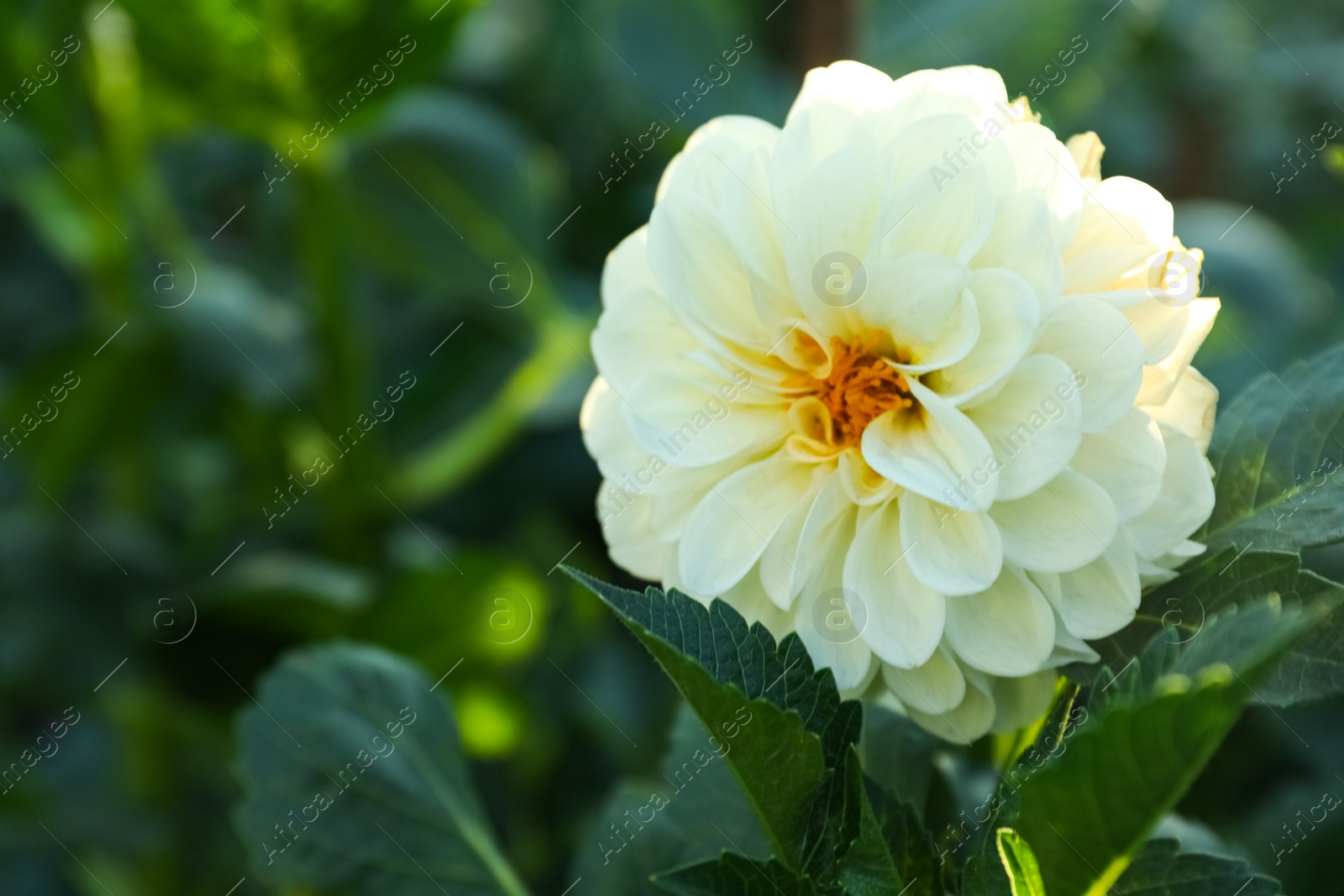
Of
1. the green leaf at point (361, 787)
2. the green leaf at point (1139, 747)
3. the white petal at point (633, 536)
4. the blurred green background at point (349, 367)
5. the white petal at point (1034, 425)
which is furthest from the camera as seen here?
the blurred green background at point (349, 367)

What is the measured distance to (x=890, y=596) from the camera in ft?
1.81

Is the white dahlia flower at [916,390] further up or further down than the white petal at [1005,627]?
further up

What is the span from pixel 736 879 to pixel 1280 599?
26 cm

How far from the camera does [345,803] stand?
0.79 m

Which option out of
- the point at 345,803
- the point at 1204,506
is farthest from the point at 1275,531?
the point at 345,803

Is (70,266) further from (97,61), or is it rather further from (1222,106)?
A: (1222,106)

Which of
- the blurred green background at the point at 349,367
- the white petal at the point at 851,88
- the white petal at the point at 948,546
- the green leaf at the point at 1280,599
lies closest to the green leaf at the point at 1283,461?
the green leaf at the point at 1280,599

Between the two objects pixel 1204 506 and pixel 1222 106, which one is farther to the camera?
pixel 1222 106

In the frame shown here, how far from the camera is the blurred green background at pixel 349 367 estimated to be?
119cm

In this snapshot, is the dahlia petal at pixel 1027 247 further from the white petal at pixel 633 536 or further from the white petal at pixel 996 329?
the white petal at pixel 633 536

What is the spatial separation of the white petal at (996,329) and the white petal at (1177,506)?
0.09 metres

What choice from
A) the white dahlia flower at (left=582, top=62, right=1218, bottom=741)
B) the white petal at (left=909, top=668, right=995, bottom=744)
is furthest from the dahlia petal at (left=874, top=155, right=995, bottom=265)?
the white petal at (left=909, top=668, right=995, bottom=744)

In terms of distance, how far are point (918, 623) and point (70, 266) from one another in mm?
1554

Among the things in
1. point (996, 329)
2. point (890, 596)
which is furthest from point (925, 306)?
point (890, 596)
